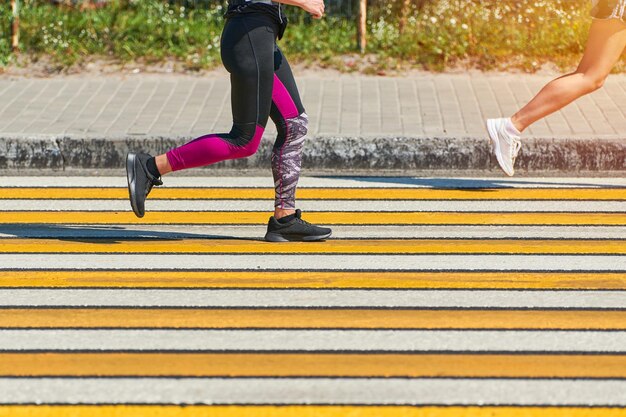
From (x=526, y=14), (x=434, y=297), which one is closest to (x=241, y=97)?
(x=434, y=297)

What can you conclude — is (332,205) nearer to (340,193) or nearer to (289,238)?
(340,193)

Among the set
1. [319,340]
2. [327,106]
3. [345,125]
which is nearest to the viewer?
[319,340]

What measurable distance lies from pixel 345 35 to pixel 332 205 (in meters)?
4.83

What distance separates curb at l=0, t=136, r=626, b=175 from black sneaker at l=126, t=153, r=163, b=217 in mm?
2221

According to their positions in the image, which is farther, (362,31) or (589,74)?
(362,31)

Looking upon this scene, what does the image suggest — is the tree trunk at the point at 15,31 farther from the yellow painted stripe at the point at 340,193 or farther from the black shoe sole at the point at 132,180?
the black shoe sole at the point at 132,180

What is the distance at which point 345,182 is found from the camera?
8820 millimetres

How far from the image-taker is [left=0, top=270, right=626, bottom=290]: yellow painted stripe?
6137mm

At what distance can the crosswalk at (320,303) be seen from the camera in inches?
183

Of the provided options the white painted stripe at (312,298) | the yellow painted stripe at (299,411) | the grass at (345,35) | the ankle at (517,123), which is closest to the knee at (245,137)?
the white painted stripe at (312,298)

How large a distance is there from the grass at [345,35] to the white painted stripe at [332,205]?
3765 mm

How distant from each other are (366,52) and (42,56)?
271 cm

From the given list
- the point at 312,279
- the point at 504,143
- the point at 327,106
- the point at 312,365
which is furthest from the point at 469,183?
the point at 312,365

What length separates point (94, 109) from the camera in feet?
33.6
